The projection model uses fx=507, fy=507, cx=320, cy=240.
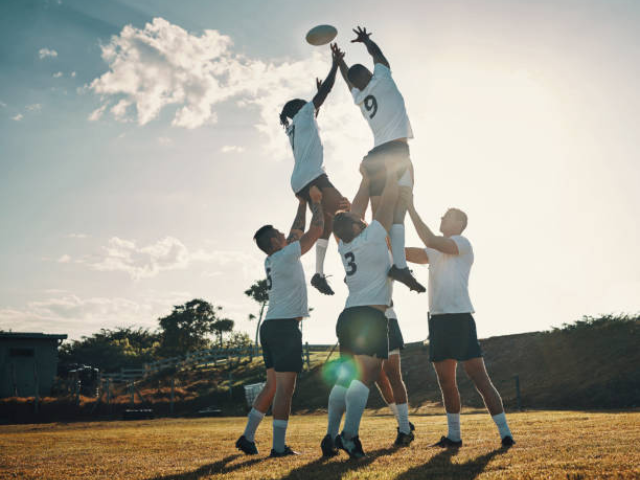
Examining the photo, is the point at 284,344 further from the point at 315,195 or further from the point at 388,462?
the point at 315,195

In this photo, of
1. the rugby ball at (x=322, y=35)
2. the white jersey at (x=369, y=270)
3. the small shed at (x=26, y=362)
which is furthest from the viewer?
the small shed at (x=26, y=362)

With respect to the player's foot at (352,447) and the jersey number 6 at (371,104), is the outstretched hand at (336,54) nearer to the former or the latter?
the jersey number 6 at (371,104)

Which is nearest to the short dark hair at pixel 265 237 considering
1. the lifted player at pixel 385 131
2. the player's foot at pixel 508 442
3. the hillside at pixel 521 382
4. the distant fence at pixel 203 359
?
the lifted player at pixel 385 131

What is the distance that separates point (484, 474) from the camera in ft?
11.2

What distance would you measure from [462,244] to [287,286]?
79.0 inches

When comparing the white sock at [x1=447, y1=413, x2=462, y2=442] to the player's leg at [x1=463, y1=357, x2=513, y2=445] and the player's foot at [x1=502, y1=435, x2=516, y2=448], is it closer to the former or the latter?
the player's leg at [x1=463, y1=357, x2=513, y2=445]

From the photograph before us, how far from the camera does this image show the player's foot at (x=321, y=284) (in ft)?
19.0

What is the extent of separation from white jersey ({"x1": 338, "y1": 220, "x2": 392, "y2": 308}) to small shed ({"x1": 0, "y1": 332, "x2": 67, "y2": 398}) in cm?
3727

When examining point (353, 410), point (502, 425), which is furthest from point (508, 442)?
point (353, 410)

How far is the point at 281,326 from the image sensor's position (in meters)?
5.36

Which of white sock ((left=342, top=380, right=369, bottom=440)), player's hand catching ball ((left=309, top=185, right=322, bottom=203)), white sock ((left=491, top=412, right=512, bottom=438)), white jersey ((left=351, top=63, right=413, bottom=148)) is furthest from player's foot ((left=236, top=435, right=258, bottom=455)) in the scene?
white jersey ((left=351, top=63, right=413, bottom=148))

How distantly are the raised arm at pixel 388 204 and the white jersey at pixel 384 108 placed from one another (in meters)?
0.58

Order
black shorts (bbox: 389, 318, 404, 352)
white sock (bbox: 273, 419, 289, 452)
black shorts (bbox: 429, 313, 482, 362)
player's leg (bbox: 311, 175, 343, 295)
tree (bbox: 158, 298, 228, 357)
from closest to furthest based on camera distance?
white sock (bbox: 273, 419, 289, 452) < black shorts (bbox: 429, 313, 482, 362) < player's leg (bbox: 311, 175, 343, 295) < black shorts (bbox: 389, 318, 404, 352) < tree (bbox: 158, 298, 228, 357)

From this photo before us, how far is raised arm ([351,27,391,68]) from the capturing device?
20.9 feet
